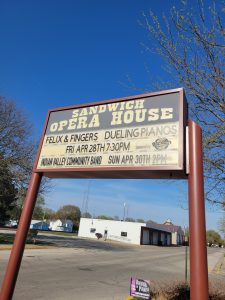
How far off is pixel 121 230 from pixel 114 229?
1.62m

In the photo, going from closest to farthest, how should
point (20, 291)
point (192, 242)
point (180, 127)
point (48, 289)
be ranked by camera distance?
point (192, 242), point (180, 127), point (20, 291), point (48, 289)

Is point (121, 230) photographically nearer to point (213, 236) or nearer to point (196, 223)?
point (196, 223)

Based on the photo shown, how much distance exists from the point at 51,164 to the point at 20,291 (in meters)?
5.66

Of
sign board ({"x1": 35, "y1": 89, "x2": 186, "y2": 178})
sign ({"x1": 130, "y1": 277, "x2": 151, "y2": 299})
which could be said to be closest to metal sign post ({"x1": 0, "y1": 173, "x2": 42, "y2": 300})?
sign board ({"x1": 35, "y1": 89, "x2": 186, "y2": 178})

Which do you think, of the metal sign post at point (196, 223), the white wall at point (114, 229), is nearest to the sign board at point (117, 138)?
the metal sign post at point (196, 223)

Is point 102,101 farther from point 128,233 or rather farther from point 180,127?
point 128,233

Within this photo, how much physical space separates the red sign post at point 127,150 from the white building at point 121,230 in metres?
63.6

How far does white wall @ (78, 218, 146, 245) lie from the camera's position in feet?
220

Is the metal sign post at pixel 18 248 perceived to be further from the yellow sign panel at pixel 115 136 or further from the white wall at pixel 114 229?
the white wall at pixel 114 229

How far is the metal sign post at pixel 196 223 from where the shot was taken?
3.54m

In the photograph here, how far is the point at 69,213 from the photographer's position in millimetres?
112688

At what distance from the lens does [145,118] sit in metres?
4.68

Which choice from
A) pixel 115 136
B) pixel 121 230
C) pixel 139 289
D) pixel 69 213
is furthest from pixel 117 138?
pixel 69 213

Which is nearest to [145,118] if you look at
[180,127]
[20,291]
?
[180,127]
